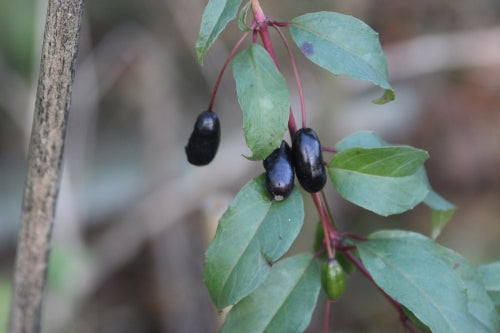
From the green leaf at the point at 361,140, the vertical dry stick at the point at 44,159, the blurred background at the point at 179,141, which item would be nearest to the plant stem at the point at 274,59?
the green leaf at the point at 361,140

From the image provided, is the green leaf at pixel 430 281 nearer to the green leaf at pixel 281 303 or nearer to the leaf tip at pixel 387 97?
the green leaf at pixel 281 303

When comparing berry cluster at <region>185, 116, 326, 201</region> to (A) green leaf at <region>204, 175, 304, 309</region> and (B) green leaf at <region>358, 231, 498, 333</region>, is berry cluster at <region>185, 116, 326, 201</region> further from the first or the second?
(B) green leaf at <region>358, 231, 498, 333</region>

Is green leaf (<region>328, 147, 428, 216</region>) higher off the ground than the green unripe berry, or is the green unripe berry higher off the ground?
green leaf (<region>328, 147, 428, 216</region>)

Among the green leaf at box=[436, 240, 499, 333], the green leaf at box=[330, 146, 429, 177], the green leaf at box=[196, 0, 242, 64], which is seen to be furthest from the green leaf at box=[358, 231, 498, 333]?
the green leaf at box=[196, 0, 242, 64]

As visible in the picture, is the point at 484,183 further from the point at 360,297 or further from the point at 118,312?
the point at 118,312

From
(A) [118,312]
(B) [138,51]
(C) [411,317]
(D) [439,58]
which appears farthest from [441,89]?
(C) [411,317]

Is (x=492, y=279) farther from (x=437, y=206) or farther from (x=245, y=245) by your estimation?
(x=245, y=245)

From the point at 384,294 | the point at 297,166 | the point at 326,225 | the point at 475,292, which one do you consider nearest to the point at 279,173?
the point at 297,166
